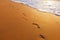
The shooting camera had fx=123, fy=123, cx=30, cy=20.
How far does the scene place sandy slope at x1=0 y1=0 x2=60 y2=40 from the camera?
1.33 meters

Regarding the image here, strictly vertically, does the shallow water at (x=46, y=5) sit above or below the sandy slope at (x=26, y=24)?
above

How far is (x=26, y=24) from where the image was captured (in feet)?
5.02

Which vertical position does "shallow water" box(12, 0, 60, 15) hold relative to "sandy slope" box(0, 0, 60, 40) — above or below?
above

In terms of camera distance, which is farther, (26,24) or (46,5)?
(46,5)

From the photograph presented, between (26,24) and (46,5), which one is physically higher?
(46,5)

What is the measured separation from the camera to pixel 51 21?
63.9 inches

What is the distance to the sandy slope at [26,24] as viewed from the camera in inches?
52.2

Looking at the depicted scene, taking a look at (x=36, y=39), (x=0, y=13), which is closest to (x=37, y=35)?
(x=36, y=39)

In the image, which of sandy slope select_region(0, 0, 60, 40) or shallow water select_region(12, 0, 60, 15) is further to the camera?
shallow water select_region(12, 0, 60, 15)

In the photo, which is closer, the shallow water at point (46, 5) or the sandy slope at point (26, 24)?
the sandy slope at point (26, 24)

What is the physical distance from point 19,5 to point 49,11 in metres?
0.53

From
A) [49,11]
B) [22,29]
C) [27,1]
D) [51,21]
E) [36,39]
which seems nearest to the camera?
[36,39]

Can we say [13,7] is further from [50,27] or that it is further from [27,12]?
[50,27]

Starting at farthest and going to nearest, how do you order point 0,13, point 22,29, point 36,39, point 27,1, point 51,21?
point 27,1 → point 0,13 → point 51,21 → point 22,29 → point 36,39
